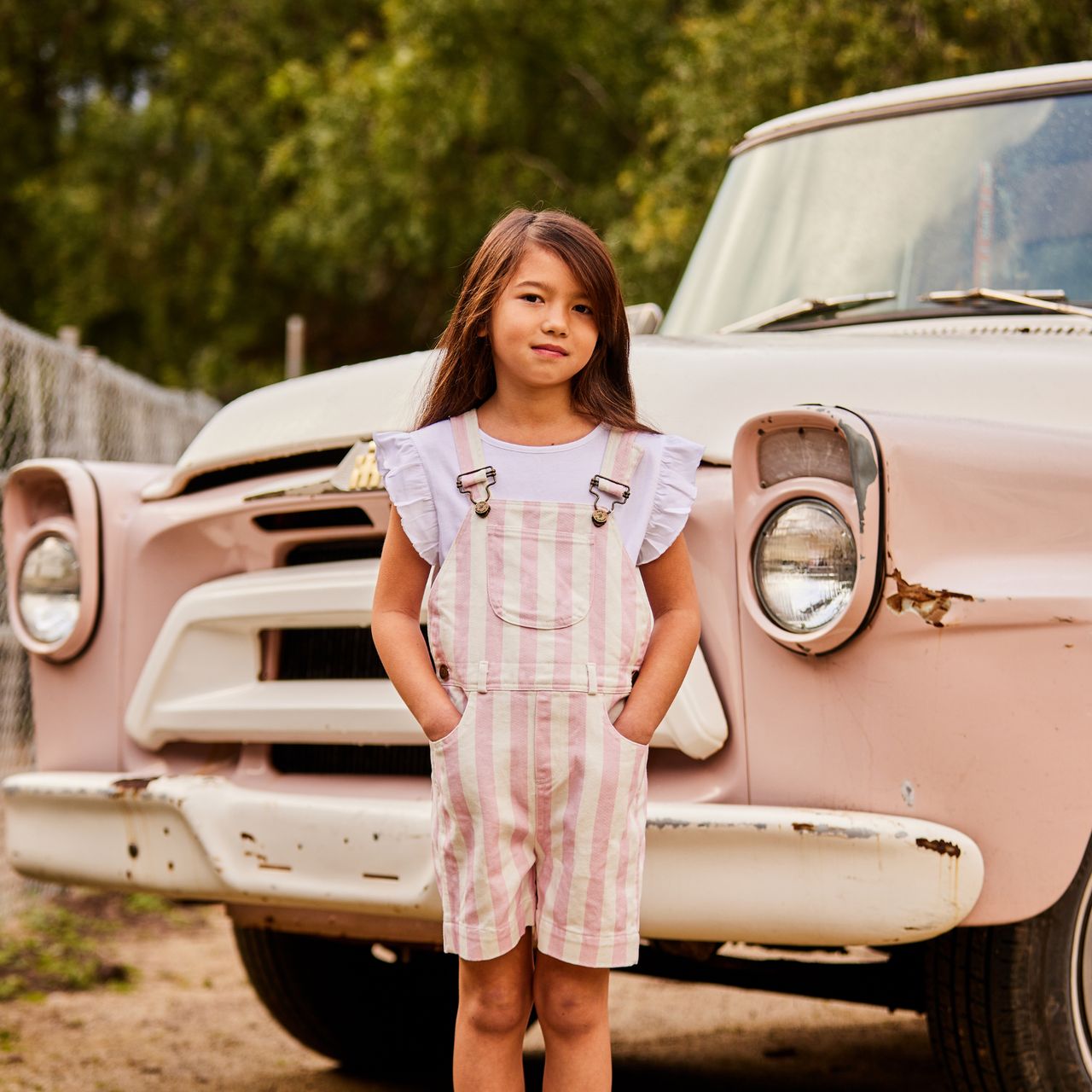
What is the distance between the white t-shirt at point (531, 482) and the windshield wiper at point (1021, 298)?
3.98ft

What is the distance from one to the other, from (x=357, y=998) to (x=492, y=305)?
2178 mm

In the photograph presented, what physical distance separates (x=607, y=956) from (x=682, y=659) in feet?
1.29

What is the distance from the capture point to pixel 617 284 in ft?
7.41

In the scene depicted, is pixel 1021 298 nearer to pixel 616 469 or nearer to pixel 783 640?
pixel 783 640

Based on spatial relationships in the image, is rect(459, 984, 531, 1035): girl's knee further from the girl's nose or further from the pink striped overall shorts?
the girl's nose

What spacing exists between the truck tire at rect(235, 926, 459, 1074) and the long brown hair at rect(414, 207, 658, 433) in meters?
1.82

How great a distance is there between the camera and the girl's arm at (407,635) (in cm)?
215

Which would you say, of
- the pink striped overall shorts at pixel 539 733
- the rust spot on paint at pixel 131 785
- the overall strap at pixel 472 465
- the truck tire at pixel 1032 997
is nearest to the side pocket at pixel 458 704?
the pink striped overall shorts at pixel 539 733

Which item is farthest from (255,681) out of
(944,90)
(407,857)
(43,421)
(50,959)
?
(43,421)

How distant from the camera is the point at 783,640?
2.43 m

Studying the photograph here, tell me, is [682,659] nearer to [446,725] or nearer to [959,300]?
[446,725]

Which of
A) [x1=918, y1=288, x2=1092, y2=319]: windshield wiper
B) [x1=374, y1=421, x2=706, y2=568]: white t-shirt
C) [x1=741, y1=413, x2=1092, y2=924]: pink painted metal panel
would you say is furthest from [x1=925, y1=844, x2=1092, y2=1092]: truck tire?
[x1=918, y1=288, x2=1092, y2=319]: windshield wiper

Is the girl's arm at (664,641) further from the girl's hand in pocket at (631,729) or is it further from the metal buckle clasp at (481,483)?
the metal buckle clasp at (481,483)

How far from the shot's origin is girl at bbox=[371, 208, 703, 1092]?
214cm
